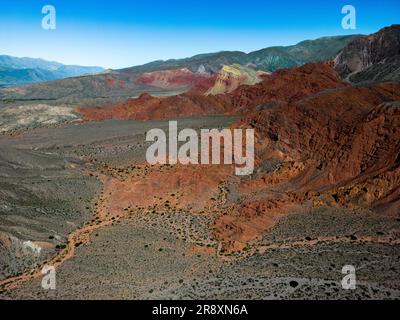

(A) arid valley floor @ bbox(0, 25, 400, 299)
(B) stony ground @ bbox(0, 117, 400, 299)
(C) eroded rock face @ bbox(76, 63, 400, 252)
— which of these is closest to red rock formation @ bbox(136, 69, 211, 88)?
(A) arid valley floor @ bbox(0, 25, 400, 299)

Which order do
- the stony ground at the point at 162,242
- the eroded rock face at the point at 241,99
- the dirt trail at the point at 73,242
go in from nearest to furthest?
the stony ground at the point at 162,242 < the dirt trail at the point at 73,242 < the eroded rock face at the point at 241,99

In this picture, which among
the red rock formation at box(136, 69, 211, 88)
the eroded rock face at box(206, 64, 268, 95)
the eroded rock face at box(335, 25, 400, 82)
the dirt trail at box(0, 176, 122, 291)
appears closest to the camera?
the dirt trail at box(0, 176, 122, 291)


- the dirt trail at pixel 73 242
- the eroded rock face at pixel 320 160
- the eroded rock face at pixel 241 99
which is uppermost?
the eroded rock face at pixel 241 99

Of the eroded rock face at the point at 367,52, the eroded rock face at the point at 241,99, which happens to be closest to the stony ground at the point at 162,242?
the eroded rock face at the point at 241,99

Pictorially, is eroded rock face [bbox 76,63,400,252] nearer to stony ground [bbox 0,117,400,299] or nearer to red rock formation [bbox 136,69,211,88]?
stony ground [bbox 0,117,400,299]

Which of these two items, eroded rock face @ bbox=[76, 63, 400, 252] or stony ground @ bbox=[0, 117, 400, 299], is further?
eroded rock face @ bbox=[76, 63, 400, 252]

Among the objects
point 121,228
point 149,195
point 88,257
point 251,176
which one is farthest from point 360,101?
point 88,257

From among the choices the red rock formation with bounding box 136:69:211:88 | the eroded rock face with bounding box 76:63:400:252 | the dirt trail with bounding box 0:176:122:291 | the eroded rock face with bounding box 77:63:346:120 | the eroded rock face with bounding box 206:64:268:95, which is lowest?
the dirt trail with bounding box 0:176:122:291

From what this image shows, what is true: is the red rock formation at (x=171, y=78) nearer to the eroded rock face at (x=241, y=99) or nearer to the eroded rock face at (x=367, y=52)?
the eroded rock face at (x=367, y=52)

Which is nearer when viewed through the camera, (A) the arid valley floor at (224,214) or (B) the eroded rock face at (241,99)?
(A) the arid valley floor at (224,214)

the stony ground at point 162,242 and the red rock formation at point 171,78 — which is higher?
the red rock formation at point 171,78

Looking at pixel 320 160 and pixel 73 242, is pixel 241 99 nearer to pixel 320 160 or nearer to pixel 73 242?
pixel 320 160
